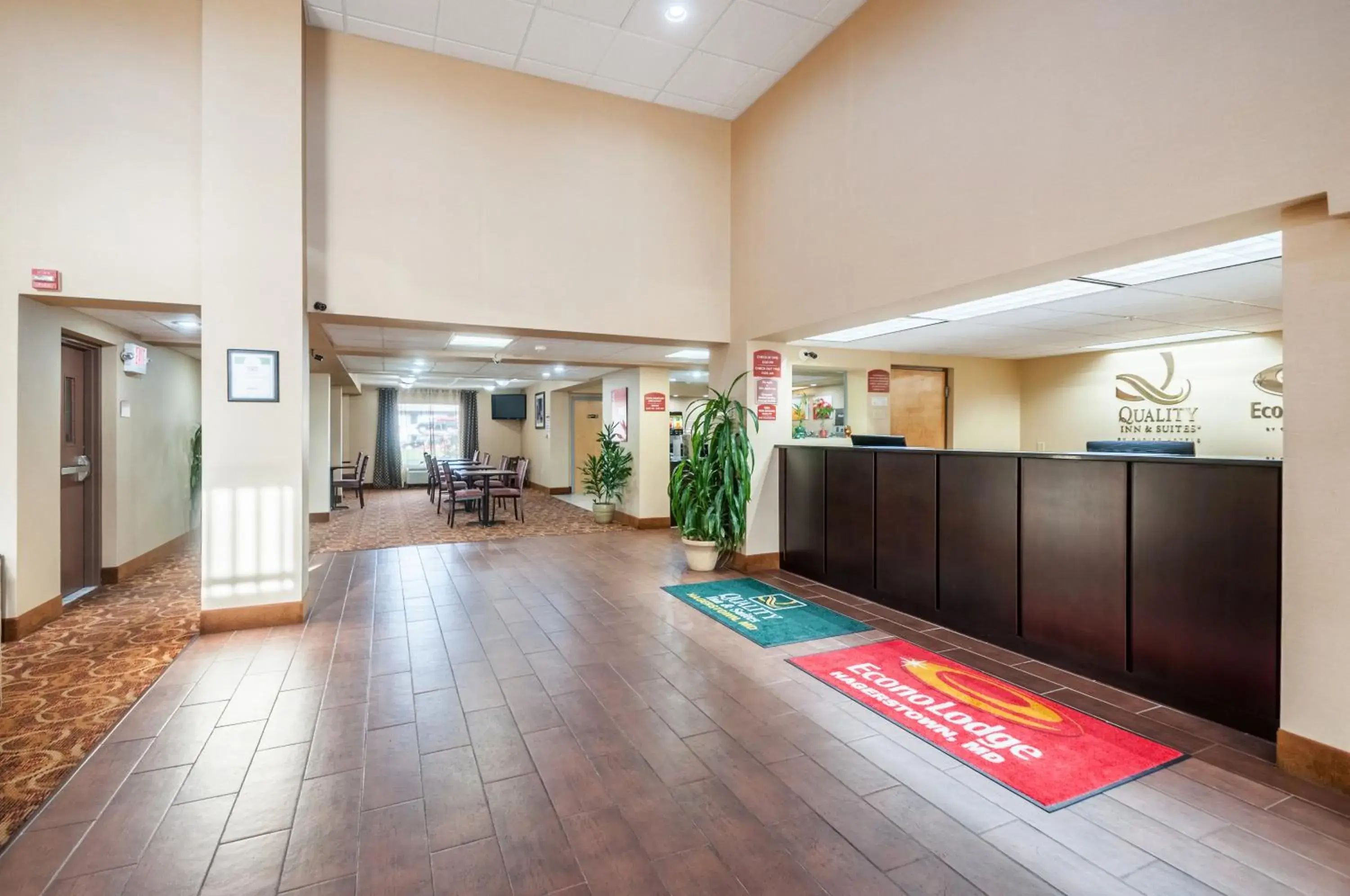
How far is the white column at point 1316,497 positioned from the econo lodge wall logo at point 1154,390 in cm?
529

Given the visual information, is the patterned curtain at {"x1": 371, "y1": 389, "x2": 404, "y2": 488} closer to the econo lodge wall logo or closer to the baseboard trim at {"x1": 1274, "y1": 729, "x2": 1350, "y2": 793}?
the econo lodge wall logo

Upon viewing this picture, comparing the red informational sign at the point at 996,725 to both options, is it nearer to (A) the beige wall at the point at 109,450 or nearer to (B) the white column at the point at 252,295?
(B) the white column at the point at 252,295

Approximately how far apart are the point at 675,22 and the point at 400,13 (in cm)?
195

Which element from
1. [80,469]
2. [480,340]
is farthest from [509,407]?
[80,469]

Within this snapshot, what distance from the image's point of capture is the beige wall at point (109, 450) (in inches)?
153

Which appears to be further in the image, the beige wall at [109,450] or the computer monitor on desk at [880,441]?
the computer monitor on desk at [880,441]

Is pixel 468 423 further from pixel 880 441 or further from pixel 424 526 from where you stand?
pixel 880 441

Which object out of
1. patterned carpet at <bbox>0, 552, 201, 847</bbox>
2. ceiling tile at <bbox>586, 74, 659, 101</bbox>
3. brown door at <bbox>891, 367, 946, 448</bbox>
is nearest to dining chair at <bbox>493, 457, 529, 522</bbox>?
patterned carpet at <bbox>0, 552, 201, 847</bbox>

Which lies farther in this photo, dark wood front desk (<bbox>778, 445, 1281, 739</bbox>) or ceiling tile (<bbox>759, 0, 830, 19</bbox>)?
ceiling tile (<bbox>759, 0, 830, 19</bbox>)

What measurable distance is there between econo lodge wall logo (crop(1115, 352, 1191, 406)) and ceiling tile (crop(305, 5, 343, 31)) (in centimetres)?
843

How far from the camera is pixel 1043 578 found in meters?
3.56

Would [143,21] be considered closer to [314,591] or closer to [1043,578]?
[314,591]

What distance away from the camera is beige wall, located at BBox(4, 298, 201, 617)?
389 cm

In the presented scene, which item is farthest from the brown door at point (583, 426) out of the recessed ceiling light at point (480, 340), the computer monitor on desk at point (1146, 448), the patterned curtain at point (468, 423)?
the computer monitor on desk at point (1146, 448)
